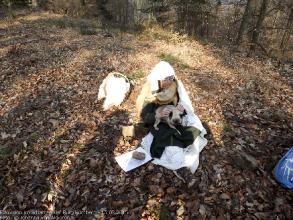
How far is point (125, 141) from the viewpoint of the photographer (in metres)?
4.93

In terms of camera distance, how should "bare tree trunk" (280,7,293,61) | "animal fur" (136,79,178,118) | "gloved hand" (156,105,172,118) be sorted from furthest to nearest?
"bare tree trunk" (280,7,293,61) < "animal fur" (136,79,178,118) < "gloved hand" (156,105,172,118)

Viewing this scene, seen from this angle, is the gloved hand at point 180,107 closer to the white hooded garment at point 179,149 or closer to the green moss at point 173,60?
the white hooded garment at point 179,149

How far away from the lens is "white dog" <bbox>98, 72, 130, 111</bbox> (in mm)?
6031

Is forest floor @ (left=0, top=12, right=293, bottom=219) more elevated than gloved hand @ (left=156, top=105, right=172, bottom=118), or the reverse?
gloved hand @ (left=156, top=105, right=172, bottom=118)

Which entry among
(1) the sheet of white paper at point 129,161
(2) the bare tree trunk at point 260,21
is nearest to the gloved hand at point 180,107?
(1) the sheet of white paper at point 129,161

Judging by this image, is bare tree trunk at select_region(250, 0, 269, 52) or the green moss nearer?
the green moss

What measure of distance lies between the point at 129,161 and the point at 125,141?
0.59 meters

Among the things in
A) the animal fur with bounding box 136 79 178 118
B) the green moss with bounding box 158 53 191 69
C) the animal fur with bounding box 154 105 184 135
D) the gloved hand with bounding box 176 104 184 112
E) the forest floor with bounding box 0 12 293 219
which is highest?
the animal fur with bounding box 136 79 178 118

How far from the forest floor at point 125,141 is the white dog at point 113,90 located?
0.18 meters

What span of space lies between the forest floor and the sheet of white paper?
8cm

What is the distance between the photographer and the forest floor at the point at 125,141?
3850mm

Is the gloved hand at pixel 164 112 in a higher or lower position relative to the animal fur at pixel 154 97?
lower

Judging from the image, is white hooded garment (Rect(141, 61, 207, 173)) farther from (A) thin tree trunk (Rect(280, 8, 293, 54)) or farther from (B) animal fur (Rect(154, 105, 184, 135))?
(A) thin tree trunk (Rect(280, 8, 293, 54))

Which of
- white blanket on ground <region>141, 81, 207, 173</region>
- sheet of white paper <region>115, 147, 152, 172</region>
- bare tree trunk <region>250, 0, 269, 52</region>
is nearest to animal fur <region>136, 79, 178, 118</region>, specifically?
white blanket on ground <region>141, 81, 207, 173</region>
